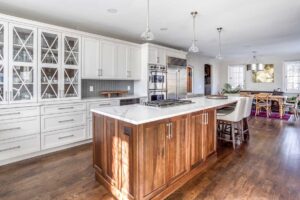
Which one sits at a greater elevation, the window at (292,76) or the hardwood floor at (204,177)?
the window at (292,76)

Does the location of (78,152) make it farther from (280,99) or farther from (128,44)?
(280,99)

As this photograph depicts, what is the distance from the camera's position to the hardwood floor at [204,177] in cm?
206

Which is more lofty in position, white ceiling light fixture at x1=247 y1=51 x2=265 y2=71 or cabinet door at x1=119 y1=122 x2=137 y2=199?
white ceiling light fixture at x1=247 y1=51 x2=265 y2=71

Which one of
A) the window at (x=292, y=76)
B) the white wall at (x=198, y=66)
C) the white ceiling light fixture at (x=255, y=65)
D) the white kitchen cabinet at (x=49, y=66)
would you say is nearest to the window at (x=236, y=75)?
the white ceiling light fixture at (x=255, y=65)

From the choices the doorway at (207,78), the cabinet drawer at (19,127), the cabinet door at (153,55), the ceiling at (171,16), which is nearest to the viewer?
the cabinet drawer at (19,127)

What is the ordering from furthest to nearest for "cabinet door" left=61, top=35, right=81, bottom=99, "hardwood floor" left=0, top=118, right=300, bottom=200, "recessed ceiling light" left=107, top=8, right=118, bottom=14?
"cabinet door" left=61, top=35, right=81, bottom=99 < "recessed ceiling light" left=107, top=8, right=118, bottom=14 < "hardwood floor" left=0, top=118, right=300, bottom=200

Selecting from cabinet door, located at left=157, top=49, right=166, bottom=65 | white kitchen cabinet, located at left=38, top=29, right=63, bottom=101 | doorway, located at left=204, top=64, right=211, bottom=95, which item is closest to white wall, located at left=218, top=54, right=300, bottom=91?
doorway, located at left=204, top=64, right=211, bottom=95

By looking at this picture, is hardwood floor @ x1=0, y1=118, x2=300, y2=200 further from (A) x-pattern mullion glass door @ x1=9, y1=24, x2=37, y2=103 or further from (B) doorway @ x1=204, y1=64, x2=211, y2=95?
(B) doorway @ x1=204, y1=64, x2=211, y2=95

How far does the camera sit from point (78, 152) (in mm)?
3307

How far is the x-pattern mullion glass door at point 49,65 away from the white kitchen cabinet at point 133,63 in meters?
1.69

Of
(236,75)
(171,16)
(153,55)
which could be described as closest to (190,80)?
(153,55)

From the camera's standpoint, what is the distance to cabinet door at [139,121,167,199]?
5.66 feet

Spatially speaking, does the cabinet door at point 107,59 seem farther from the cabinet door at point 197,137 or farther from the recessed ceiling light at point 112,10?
the cabinet door at point 197,137

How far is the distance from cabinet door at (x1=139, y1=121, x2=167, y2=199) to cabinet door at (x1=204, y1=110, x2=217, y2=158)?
98 centimetres
